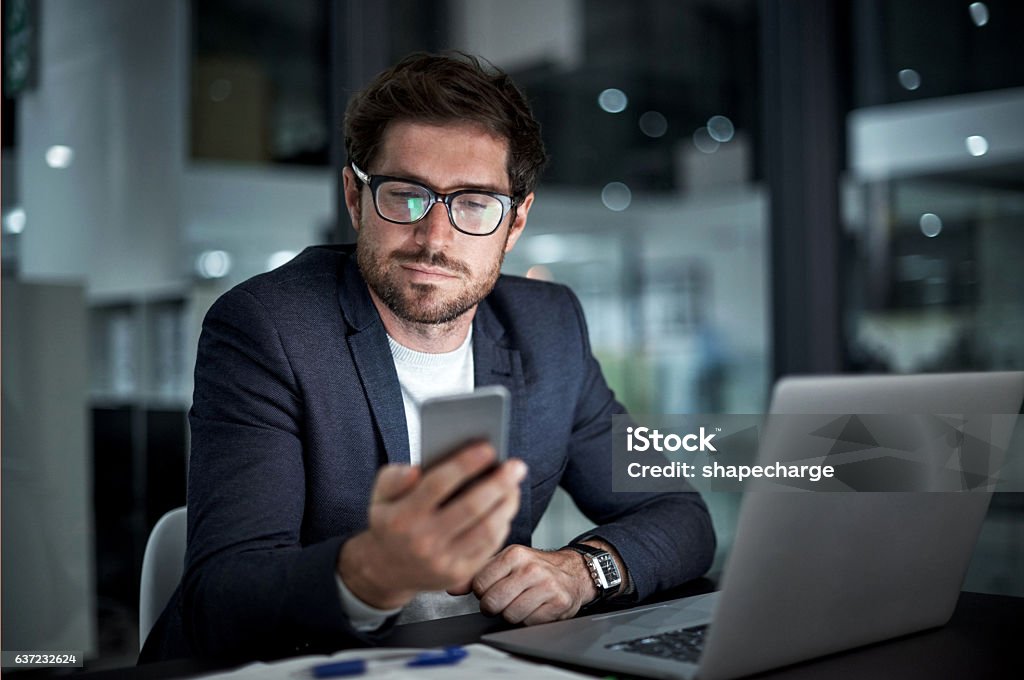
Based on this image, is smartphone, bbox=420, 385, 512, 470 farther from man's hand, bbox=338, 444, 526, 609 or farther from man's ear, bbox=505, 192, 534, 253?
man's ear, bbox=505, 192, 534, 253

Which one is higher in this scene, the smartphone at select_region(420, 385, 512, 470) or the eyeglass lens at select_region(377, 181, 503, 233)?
the eyeglass lens at select_region(377, 181, 503, 233)

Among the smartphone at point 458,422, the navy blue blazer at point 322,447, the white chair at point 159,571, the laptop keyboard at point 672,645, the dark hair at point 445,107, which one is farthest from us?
the dark hair at point 445,107

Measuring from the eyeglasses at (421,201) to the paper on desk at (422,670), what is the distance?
31.5 inches

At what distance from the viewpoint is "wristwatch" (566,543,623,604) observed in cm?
136

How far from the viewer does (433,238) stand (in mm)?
1547

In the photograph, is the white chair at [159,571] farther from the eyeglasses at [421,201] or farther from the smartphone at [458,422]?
the smartphone at [458,422]

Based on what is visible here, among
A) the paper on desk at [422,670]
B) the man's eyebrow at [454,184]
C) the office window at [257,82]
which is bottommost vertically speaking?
the paper on desk at [422,670]

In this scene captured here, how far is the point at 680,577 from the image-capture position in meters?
1.46

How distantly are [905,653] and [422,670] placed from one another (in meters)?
0.54

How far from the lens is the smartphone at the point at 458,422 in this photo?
0.80 meters

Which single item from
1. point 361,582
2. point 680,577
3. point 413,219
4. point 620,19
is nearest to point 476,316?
point 413,219

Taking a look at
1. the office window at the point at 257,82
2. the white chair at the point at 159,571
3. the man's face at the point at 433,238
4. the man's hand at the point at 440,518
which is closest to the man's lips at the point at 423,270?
the man's face at the point at 433,238

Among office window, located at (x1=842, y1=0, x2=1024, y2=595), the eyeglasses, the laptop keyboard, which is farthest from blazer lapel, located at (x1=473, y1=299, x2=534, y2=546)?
office window, located at (x1=842, y1=0, x2=1024, y2=595)

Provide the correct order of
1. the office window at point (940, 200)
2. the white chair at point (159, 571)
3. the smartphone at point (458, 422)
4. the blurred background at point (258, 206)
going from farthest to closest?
the office window at point (940, 200) → the blurred background at point (258, 206) → the white chair at point (159, 571) → the smartphone at point (458, 422)
